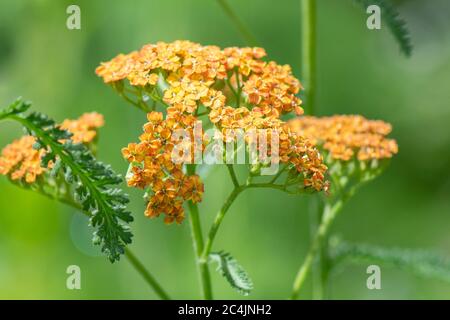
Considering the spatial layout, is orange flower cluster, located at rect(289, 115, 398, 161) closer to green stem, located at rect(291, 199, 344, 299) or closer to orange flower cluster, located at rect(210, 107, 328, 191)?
green stem, located at rect(291, 199, 344, 299)

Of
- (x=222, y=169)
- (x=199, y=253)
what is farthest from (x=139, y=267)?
(x=222, y=169)

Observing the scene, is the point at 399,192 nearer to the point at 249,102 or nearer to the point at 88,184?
the point at 249,102

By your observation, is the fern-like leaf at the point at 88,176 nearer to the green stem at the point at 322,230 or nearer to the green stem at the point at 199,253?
the green stem at the point at 199,253

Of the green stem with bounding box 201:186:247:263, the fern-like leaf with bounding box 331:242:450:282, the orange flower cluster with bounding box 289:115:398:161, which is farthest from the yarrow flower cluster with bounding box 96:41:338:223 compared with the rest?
the fern-like leaf with bounding box 331:242:450:282

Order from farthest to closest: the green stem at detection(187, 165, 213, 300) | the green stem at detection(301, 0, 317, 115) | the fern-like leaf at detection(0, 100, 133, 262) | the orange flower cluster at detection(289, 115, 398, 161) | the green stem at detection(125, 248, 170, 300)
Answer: the green stem at detection(301, 0, 317, 115) < the orange flower cluster at detection(289, 115, 398, 161) < the green stem at detection(125, 248, 170, 300) < the green stem at detection(187, 165, 213, 300) < the fern-like leaf at detection(0, 100, 133, 262)
